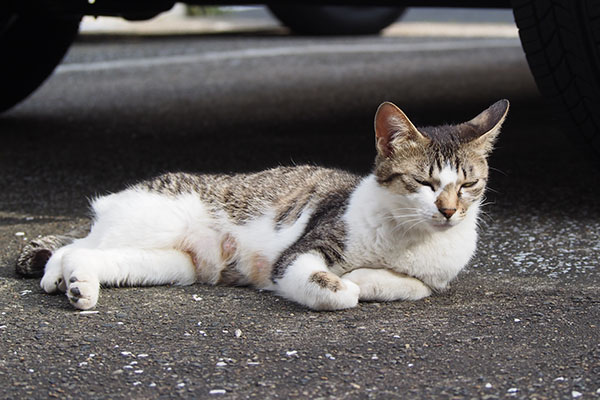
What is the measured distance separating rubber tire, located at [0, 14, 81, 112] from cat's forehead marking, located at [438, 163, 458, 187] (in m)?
3.94

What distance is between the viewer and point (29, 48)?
6242 mm

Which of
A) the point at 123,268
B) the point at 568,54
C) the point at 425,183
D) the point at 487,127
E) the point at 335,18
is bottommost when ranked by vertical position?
the point at 335,18

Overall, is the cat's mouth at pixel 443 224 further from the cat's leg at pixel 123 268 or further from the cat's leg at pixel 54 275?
the cat's leg at pixel 54 275

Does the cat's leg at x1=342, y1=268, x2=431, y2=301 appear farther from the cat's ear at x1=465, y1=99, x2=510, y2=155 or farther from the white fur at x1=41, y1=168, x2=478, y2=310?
the cat's ear at x1=465, y1=99, x2=510, y2=155

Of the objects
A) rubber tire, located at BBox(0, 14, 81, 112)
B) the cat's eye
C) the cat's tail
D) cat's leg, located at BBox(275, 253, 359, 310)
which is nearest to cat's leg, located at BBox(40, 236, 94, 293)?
the cat's tail

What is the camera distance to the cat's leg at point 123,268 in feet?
9.89

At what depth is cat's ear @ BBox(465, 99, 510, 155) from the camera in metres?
3.17

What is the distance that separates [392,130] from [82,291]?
127 centimetres

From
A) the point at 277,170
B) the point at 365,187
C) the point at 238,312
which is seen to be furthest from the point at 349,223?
the point at 277,170

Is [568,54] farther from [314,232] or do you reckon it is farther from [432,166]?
[314,232]

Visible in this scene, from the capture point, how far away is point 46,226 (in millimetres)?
4066

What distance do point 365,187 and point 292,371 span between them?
1071mm

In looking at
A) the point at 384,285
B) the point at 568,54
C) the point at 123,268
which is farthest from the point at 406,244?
the point at 568,54

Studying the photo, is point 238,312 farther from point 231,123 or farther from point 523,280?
point 231,123
